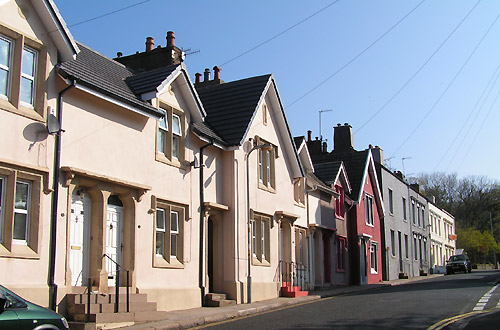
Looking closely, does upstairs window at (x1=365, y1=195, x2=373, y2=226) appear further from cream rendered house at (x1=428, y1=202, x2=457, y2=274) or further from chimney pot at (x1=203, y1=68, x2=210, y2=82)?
cream rendered house at (x1=428, y1=202, x2=457, y2=274)

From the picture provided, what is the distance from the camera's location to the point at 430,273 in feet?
186

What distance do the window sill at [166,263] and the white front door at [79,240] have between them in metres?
2.58

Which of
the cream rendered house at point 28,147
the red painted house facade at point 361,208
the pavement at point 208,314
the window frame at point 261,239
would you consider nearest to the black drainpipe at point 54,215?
the cream rendered house at point 28,147

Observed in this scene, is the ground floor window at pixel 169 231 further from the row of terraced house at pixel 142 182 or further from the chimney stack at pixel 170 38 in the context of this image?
the chimney stack at pixel 170 38

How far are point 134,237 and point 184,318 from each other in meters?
2.63

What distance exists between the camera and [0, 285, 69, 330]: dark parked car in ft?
25.8

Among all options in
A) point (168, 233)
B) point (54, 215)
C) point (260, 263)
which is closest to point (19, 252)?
point (54, 215)

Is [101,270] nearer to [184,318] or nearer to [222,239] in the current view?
[184,318]

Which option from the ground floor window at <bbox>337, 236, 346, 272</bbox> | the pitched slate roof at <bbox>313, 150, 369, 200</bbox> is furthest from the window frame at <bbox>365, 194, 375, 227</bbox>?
the ground floor window at <bbox>337, 236, 346, 272</bbox>

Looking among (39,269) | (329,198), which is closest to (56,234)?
(39,269)

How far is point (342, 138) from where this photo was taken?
4222 centimetres

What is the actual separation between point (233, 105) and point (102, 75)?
23.9 ft

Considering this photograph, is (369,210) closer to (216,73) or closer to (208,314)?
(216,73)

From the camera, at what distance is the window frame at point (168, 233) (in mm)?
16938
